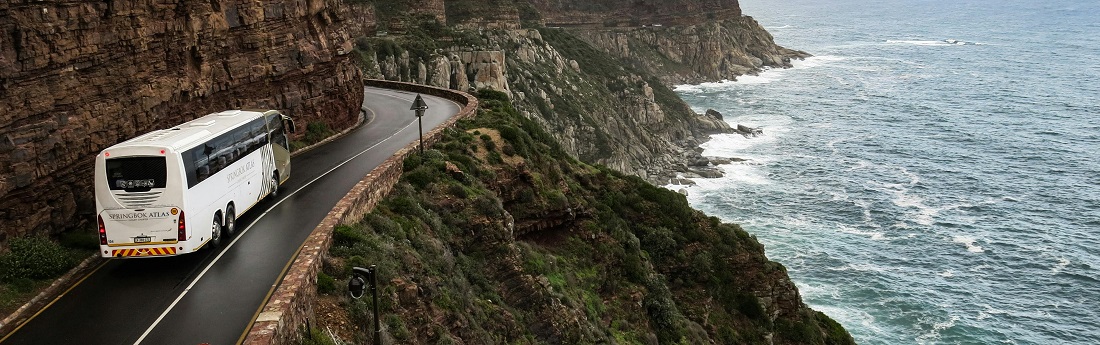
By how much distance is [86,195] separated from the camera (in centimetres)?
2172

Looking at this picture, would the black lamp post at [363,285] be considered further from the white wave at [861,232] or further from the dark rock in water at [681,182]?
the dark rock in water at [681,182]

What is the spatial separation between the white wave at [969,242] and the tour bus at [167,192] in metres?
50.1

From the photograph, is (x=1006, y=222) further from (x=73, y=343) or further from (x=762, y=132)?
(x=73, y=343)

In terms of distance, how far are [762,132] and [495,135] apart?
67639 millimetres

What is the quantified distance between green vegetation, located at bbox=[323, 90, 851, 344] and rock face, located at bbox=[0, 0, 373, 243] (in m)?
6.45

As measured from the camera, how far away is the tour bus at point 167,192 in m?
18.6

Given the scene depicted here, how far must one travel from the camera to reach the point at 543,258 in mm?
30016

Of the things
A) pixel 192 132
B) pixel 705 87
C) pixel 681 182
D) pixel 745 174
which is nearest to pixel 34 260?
pixel 192 132

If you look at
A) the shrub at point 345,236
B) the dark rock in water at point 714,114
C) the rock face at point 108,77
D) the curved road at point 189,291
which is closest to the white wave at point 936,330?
the curved road at point 189,291

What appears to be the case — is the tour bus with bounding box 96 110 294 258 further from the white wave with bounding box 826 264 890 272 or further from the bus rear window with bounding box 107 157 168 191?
the white wave with bounding box 826 264 890 272

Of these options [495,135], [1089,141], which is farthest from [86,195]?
[1089,141]

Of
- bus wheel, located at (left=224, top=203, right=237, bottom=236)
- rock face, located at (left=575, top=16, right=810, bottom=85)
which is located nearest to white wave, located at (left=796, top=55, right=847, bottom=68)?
rock face, located at (left=575, top=16, right=810, bottom=85)

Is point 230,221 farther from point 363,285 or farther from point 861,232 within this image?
point 861,232

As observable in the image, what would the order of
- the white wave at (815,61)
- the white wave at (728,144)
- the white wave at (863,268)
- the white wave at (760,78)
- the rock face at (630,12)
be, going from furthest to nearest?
1. the white wave at (815,61)
2. the rock face at (630,12)
3. the white wave at (760,78)
4. the white wave at (728,144)
5. the white wave at (863,268)
